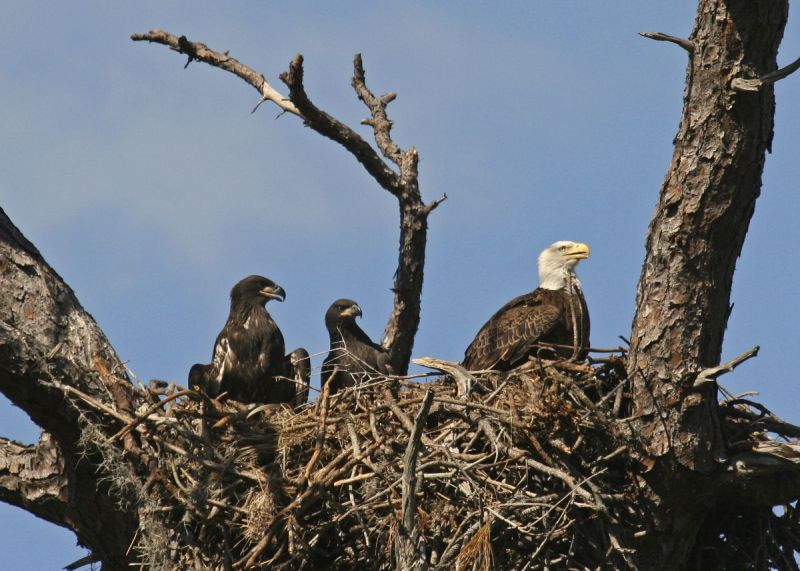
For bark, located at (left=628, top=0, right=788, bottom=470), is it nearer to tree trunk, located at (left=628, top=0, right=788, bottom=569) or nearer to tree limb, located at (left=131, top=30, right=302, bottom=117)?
tree trunk, located at (left=628, top=0, right=788, bottom=569)

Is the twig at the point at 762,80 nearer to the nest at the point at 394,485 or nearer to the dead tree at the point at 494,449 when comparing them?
the dead tree at the point at 494,449

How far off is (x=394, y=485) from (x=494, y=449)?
0.74 meters

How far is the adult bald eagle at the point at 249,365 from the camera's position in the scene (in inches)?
339

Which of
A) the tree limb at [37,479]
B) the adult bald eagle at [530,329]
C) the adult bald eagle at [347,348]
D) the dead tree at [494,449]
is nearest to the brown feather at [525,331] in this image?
the adult bald eagle at [530,329]

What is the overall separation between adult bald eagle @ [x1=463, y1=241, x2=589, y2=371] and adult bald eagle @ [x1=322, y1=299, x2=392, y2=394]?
30.3 inches

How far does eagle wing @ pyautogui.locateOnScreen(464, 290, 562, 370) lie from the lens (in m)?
8.12

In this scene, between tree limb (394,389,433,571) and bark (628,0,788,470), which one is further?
bark (628,0,788,470)

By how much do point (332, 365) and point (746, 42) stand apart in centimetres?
489

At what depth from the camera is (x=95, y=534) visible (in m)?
6.21

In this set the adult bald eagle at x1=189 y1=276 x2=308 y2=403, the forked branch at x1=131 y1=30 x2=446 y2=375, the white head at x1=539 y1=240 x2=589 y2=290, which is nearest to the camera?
the forked branch at x1=131 y1=30 x2=446 y2=375

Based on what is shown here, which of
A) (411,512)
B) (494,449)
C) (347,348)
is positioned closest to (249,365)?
(347,348)

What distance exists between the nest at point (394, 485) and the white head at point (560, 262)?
99.2 inches

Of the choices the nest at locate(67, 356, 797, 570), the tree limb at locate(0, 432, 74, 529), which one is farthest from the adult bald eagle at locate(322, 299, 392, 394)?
the tree limb at locate(0, 432, 74, 529)

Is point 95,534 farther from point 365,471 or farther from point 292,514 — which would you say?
point 365,471
